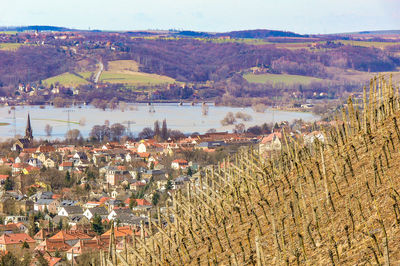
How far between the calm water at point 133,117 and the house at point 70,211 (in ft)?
126

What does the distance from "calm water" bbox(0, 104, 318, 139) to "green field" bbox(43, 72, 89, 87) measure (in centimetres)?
957

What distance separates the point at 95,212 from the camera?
38812 millimetres

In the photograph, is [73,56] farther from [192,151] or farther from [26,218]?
[26,218]

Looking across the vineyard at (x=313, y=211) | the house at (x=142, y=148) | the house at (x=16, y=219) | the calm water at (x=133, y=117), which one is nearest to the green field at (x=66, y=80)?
the calm water at (x=133, y=117)

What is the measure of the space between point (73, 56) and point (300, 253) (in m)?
149

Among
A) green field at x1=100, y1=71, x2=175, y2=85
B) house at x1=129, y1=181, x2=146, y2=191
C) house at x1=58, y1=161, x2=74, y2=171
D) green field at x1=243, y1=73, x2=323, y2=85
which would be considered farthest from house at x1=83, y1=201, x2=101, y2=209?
green field at x1=243, y1=73, x2=323, y2=85

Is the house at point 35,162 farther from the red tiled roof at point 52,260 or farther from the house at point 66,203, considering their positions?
the red tiled roof at point 52,260

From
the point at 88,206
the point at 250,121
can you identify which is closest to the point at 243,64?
the point at 250,121

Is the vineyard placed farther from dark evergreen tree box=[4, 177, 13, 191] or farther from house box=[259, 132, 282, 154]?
dark evergreen tree box=[4, 177, 13, 191]

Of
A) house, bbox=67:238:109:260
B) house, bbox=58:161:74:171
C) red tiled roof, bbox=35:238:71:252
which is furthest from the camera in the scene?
house, bbox=58:161:74:171

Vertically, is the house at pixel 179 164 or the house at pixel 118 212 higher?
the house at pixel 118 212

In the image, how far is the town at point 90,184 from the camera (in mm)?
30203

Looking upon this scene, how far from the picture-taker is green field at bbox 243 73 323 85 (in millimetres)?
137500

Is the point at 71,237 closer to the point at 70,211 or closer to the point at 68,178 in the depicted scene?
the point at 70,211
